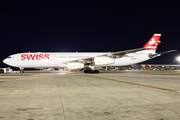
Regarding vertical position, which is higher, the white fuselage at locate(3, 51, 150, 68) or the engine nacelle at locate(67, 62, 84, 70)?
the white fuselage at locate(3, 51, 150, 68)

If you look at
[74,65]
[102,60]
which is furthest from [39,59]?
[102,60]

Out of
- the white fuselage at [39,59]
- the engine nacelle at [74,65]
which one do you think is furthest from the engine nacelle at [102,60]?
the white fuselage at [39,59]

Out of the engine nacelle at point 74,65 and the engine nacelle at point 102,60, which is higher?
the engine nacelle at point 102,60

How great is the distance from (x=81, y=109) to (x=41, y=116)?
118 cm

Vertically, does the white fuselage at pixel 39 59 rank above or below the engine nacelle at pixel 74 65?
above

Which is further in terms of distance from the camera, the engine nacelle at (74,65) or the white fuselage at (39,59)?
the white fuselage at (39,59)

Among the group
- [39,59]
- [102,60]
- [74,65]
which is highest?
[39,59]

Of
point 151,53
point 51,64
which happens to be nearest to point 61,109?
point 51,64

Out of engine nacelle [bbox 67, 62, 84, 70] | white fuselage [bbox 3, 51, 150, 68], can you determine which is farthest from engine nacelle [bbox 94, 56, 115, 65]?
white fuselage [bbox 3, 51, 150, 68]

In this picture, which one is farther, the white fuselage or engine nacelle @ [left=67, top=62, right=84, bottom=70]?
the white fuselage

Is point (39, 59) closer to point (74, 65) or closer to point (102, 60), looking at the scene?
point (74, 65)

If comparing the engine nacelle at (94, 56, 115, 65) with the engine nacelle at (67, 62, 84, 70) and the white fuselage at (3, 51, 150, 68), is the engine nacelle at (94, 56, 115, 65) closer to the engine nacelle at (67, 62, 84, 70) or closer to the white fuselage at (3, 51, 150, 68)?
the engine nacelle at (67, 62, 84, 70)

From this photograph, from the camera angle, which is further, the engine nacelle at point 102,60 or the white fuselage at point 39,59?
the white fuselage at point 39,59

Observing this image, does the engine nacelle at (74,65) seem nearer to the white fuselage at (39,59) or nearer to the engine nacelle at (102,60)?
the engine nacelle at (102,60)
